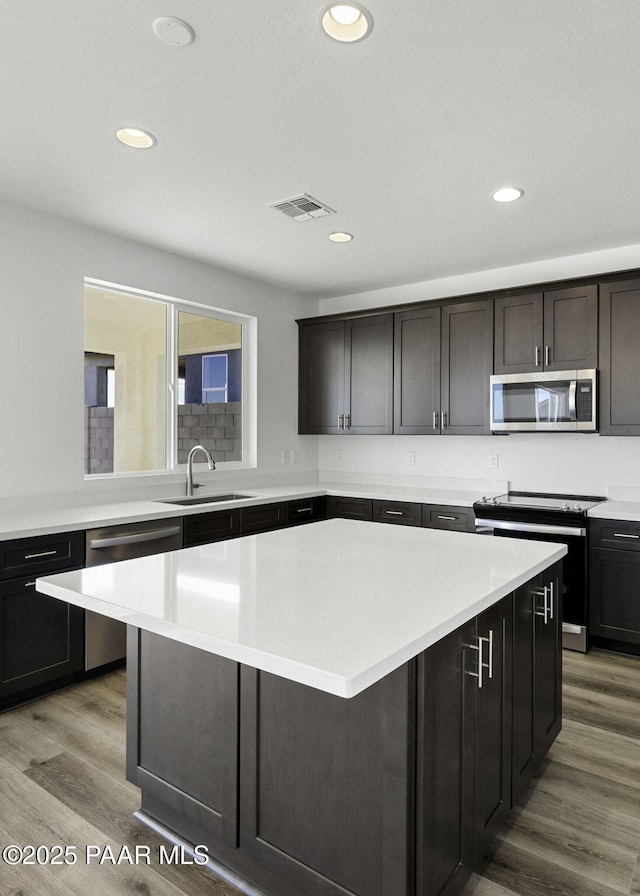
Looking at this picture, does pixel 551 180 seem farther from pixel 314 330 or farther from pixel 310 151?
pixel 314 330

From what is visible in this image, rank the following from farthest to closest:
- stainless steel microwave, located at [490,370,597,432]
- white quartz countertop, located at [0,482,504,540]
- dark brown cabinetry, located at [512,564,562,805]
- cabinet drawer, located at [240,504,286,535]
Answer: cabinet drawer, located at [240,504,286,535], stainless steel microwave, located at [490,370,597,432], white quartz countertop, located at [0,482,504,540], dark brown cabinetry, located at [512,564,562,805]

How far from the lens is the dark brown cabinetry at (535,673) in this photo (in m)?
1.94

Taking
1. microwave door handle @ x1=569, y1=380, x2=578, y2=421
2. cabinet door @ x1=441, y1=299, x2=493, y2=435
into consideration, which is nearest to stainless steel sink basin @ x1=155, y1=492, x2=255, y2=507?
cabinet door @ x1=441, y1=299, x2=493, y2=435

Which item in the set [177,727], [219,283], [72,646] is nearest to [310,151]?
[219,283]

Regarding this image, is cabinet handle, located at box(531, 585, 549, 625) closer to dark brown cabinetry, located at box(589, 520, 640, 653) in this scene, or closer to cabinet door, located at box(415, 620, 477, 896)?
cabinet door, located at box(415, 620, 477, 896)

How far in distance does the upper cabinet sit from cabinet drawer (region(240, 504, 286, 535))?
1.87 metres

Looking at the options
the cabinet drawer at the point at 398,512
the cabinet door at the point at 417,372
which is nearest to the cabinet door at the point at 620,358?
the cabinet door at the point at 417,372

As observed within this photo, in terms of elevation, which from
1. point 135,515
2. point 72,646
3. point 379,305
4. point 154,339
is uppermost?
point 379,305

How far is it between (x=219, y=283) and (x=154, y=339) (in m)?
0.70

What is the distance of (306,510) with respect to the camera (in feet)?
14.7

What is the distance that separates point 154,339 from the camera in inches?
165

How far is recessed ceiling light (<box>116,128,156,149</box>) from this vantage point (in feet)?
7.92

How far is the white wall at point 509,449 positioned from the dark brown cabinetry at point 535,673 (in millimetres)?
2023

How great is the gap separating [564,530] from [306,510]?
1.85 meters
